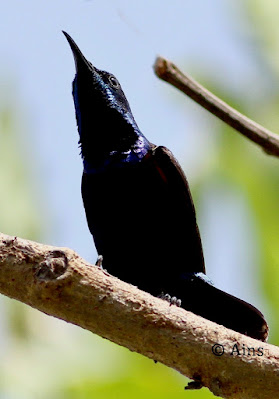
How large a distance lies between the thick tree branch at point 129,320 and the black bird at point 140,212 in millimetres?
1111

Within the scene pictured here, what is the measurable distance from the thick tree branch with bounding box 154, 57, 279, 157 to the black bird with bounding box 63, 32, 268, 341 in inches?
82.8

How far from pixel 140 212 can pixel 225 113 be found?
225 cm

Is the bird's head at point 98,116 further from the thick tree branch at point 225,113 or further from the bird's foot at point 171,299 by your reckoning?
the thick tree branch at point 225,113

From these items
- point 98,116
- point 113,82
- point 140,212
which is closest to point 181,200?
point 140,212

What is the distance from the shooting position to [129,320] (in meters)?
2.74

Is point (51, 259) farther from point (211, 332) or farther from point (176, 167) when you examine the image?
point (176, 167)

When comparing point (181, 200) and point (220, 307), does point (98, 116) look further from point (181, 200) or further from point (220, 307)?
point (220, 307)

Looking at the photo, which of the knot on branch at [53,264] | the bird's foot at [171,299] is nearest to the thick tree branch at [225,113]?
the knot on branch at [53,264]

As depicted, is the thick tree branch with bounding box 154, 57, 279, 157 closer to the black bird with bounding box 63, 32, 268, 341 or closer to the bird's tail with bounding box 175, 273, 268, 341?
the bird's tail with bounding box 175, 273, 268, 341

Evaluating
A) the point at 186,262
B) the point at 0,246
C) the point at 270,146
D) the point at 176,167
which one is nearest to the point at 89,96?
the point at 176,167

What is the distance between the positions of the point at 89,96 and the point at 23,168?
73 centimetres

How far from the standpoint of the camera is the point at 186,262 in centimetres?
414

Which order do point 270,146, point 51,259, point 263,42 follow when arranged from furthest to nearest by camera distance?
point 263,42, point 51,259, point 270,146

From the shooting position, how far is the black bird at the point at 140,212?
4039 mm
